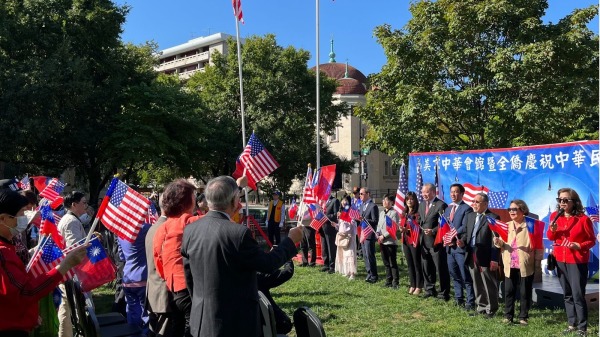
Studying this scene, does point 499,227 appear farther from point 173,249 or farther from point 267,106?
point 267,106

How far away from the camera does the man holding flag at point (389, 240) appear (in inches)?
416

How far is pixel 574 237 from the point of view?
6883 millimetres

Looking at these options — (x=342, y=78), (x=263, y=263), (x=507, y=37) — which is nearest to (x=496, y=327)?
(x=263, y=263)

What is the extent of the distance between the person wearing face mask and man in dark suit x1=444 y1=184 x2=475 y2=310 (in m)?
6.09

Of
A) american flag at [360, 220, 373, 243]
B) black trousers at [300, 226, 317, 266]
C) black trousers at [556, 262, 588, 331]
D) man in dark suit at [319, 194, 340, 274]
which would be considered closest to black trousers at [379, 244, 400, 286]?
american flag at [360, 220, 373, 243]

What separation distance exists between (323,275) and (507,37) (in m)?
11.2

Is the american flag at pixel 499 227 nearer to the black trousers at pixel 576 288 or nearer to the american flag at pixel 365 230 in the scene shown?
the black trousers at pixel 576 288

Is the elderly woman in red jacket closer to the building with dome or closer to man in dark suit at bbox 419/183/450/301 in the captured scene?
man in dark suit at bbox 419/183/450/301

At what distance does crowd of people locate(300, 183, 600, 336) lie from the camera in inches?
275

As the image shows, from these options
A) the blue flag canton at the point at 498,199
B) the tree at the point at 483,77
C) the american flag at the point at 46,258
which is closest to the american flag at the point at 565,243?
the blue flag canton at the point at 498,199

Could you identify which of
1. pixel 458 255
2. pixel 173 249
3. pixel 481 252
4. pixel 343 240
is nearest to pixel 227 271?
pixel 173 249

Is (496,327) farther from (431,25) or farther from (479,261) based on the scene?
(431,25)

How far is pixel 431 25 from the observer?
19.8 meters

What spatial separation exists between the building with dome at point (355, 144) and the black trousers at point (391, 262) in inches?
→ 1803
